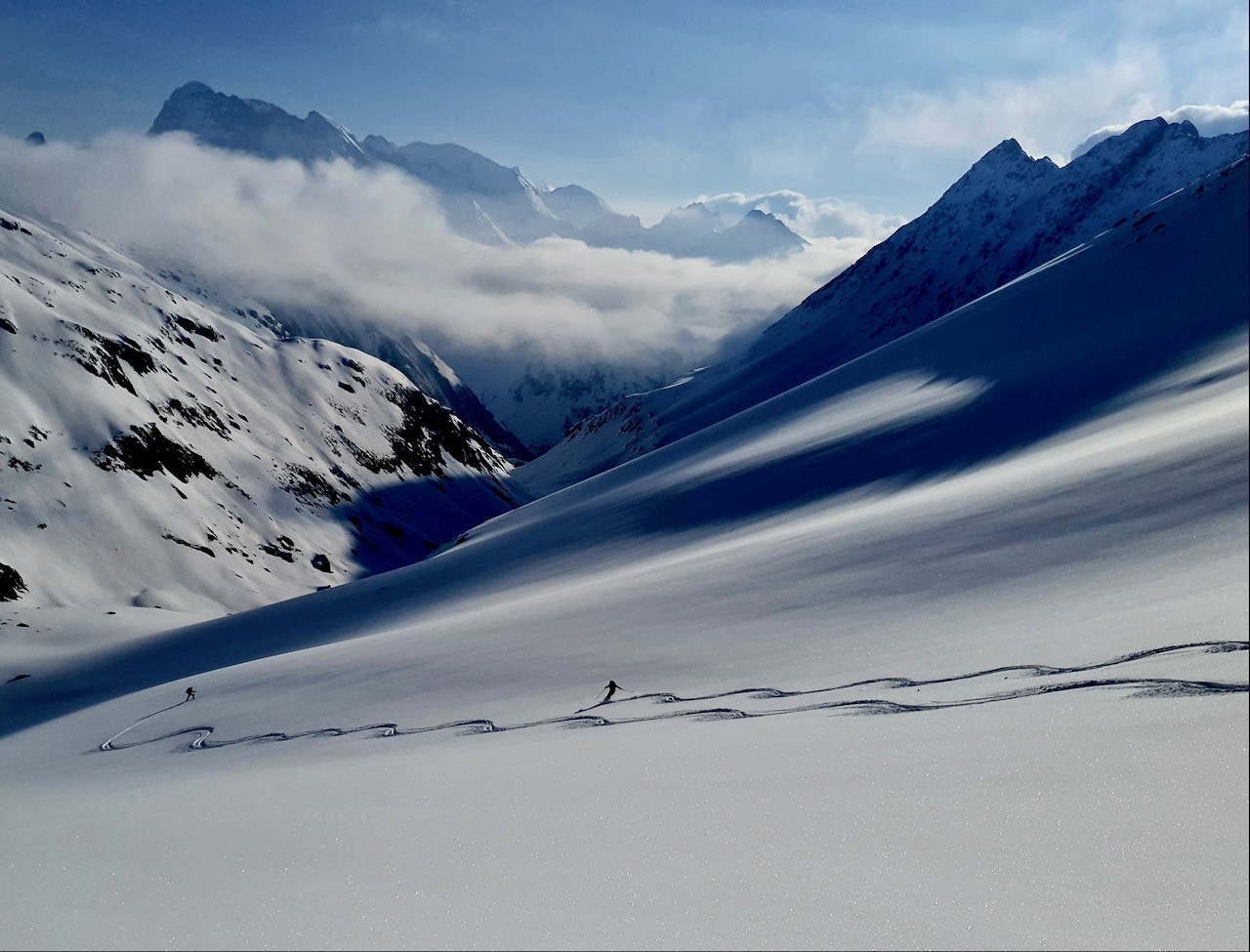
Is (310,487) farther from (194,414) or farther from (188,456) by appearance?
(188,456)

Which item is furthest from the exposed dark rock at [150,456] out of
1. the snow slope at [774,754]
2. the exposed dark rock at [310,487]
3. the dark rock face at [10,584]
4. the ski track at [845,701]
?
the ski track at [845,701]

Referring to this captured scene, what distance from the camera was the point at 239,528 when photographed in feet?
335

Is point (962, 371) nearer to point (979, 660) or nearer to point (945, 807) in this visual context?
point (979, 660)

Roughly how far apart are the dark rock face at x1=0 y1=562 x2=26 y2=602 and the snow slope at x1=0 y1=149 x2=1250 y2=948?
51705mm

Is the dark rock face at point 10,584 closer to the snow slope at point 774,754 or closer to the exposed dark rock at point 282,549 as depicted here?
the exposed dark rock at point 282,549

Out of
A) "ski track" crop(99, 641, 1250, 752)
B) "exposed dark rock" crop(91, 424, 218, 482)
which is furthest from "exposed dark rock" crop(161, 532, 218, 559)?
"ski track" crop(99, 641, 1250, 752)

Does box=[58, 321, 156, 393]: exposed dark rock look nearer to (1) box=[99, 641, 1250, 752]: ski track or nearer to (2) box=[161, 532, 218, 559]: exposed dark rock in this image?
(2) box=[161, 532, 218, 559]: exposed dark rock

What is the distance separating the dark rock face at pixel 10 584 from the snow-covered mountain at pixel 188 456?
34 cm

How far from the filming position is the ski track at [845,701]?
9.01m

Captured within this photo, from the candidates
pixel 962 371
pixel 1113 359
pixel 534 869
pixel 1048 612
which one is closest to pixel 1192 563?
pixel 1048 612

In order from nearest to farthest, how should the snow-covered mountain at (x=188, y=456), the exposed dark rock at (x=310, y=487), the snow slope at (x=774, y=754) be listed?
the snow slope at (x=774, y=754) < the snow-covered mountain at (x=188, y=456) < the exposed dark rock at (x=310, y=487)

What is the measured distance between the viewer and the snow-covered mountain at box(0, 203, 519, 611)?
84.9m

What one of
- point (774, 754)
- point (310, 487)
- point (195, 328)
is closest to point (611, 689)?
point (774, 754)

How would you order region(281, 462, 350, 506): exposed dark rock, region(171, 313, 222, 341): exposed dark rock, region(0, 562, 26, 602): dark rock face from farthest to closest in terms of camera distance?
region(171, 313, 222, 341): exposed dark rock < region(281, 462, 350, 506): exposed dark rock < region(0, 562, 26, 602): dark rock face
